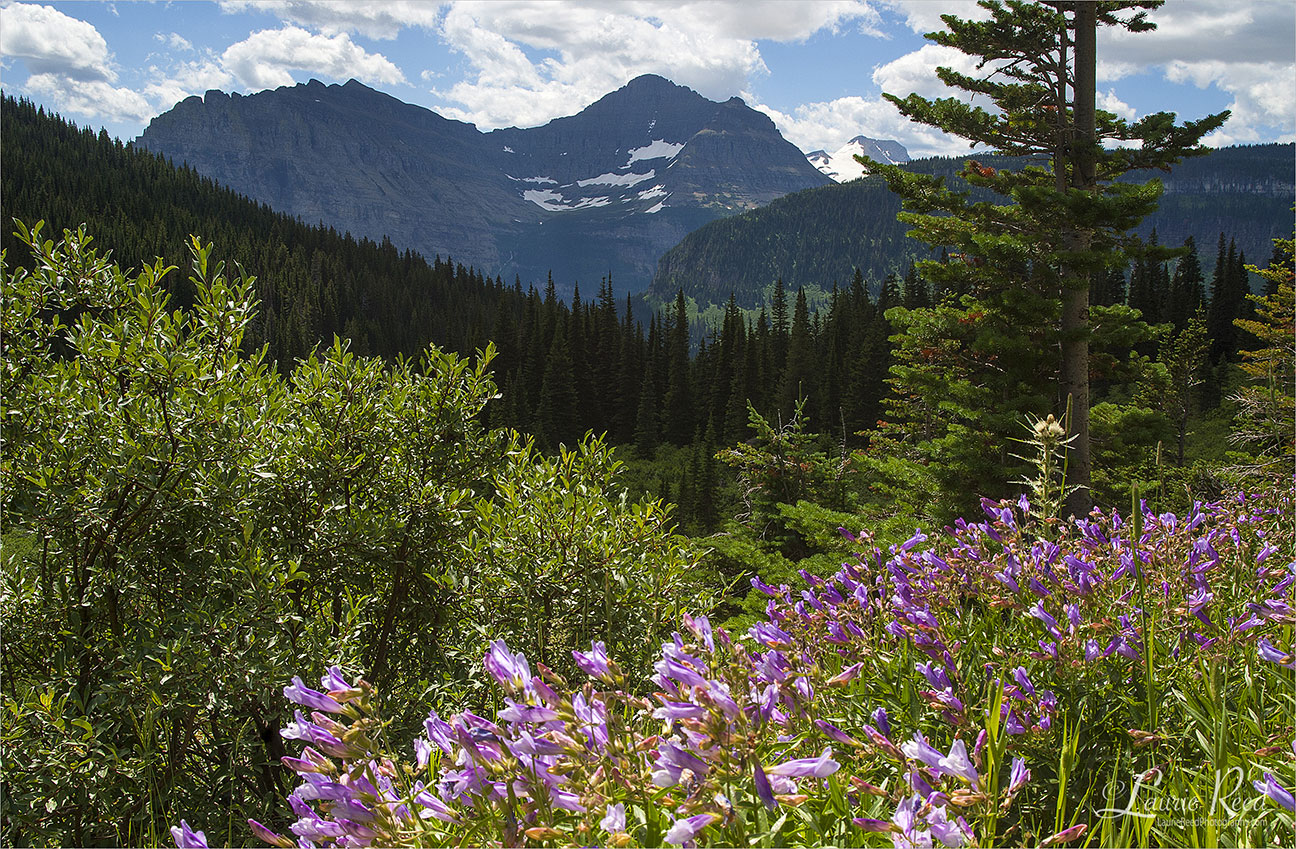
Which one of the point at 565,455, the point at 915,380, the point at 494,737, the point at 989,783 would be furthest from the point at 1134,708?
the point at 915,380

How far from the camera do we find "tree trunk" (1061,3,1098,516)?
14141 mm

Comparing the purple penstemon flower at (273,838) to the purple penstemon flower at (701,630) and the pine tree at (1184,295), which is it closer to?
the purple penstemon flower at (701,630)

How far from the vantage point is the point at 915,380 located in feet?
57.4

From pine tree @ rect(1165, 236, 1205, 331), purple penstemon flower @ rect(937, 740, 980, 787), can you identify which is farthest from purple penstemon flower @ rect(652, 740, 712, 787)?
pine tree @ rect(1165, 236, 1205, 331)

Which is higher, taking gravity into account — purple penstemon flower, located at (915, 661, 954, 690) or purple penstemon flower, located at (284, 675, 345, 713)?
purple penstemon flower, located at (284, 675, 345, 713)

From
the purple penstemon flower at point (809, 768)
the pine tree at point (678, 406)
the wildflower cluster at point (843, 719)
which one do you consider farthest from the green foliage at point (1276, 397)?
the pine tree at point (678, 406)

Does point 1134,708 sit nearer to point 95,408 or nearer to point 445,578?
point 445,578

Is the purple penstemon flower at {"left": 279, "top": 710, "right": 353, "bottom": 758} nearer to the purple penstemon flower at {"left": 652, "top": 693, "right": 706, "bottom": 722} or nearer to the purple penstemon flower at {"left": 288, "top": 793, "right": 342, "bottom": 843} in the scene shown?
the purple penstemon flower at {"left": 288, "top": 793, "right": 342, "bottom": 843}

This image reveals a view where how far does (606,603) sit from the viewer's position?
3.64 metres

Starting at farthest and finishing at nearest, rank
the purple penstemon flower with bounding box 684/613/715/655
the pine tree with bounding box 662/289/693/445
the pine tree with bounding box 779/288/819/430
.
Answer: the pine tree with bounding box 662/289/693/445, the pine tree with bounding box 779/288/819/430, the purple penstemon flower with bounding box 684/613/715/655

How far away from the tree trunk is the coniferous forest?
9 centimetres

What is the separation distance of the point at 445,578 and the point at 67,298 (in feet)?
13.4

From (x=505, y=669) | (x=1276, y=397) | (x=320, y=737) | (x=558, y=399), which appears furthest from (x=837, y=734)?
(x=558, y=399)

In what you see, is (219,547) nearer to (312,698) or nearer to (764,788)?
(312,698)
